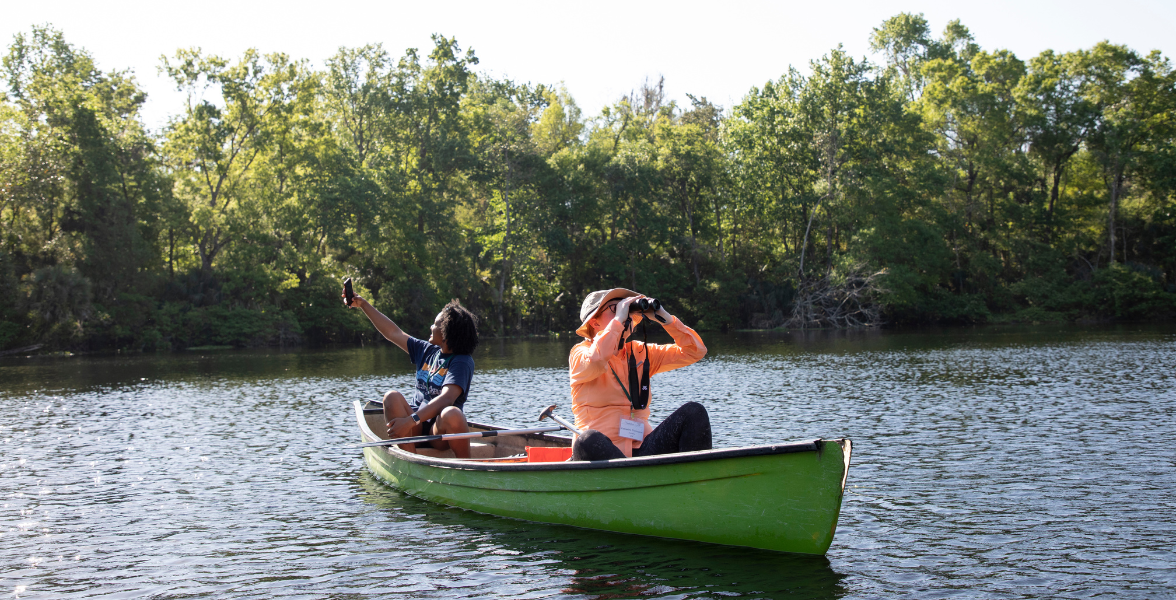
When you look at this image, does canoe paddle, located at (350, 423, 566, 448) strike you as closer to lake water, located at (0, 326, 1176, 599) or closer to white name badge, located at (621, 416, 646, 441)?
lake water, located at (0, 326, 1176, 599)

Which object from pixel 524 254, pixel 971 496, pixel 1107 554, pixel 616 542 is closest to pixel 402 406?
pixel 616 542

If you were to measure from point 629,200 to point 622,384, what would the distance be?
41814mm

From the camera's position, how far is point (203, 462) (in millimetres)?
11789

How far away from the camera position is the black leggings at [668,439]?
6730 millimetres

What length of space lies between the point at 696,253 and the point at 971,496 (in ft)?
136

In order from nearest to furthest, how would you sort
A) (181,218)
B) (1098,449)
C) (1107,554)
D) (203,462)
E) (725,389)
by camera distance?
(1107,554) → (1098,449) → (203,462) → (725,389) → (181,218)

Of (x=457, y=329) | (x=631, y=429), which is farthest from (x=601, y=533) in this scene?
(x=457, y=329)

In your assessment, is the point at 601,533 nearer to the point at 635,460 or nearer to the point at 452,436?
the point at 635,460

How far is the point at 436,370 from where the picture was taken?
8711 mm

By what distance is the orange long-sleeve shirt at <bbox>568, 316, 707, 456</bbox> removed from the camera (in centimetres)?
664

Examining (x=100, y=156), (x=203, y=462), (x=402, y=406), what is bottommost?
(x=203, y=462)

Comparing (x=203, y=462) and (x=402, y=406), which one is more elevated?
(x=402, y=406)

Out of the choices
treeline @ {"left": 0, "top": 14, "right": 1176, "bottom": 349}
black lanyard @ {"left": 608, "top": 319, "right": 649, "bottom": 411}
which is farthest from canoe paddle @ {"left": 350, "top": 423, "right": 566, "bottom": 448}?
treeline @ {"left": 0, "top": 14, "right": 1176, "bottom": 349}

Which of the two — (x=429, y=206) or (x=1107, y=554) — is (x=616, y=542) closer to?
(x=1107, y=554)
